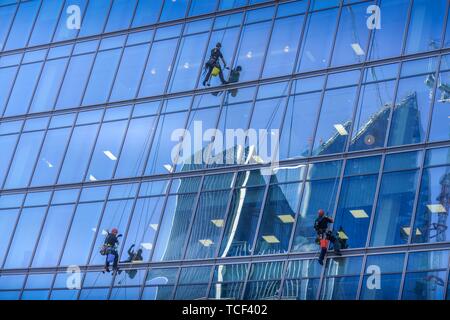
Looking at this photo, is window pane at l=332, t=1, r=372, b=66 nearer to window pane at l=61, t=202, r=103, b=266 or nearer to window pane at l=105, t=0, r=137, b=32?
window pane at l=105, t=0, r=137, b=32

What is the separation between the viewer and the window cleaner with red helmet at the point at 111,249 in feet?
146

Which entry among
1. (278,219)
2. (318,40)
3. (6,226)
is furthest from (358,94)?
(6,226)

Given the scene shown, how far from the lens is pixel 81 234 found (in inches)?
1833

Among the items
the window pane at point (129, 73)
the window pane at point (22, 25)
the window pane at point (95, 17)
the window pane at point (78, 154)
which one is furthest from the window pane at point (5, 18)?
the window pane at point (78, 154)

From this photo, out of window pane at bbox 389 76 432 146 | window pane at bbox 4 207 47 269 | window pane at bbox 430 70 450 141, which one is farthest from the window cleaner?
window pane at bbox 430 70 450 141

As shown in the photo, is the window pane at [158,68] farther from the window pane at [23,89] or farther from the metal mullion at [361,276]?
the metal mullion at [361,276]

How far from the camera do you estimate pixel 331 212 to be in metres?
40.3

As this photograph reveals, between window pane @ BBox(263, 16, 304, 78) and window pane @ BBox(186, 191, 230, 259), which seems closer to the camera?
window pane @ BBox(186, 191, 230, 259)

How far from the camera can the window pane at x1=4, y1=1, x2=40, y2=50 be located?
182 ft

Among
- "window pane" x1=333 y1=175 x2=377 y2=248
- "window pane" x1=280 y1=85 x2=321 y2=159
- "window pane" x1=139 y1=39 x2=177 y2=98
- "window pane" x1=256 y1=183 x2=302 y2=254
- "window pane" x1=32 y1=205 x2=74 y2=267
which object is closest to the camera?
"window pane" x1=333 y1=175 x2=377 y2=248

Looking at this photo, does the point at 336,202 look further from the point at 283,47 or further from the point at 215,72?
the point at 215,72

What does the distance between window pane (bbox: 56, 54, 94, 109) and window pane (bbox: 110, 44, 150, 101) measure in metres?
1.99

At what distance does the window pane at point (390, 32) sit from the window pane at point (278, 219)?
6.34 meters
